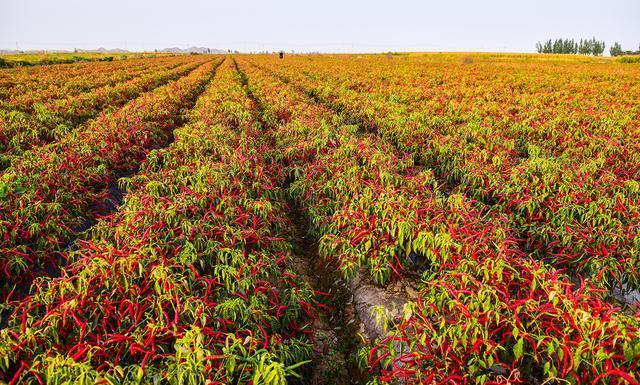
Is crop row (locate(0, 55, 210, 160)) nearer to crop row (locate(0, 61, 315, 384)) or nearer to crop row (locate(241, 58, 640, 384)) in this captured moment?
crop row (locate(0, 61, 315, 384))

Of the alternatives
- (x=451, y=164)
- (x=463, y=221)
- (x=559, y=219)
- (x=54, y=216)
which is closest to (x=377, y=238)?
(x=463, y=221)

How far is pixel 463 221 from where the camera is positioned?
4082 mm

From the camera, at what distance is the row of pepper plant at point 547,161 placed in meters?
4.11

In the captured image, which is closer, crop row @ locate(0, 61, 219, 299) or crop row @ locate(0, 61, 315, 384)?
crop row @ locate(0, 61, 315, 384)

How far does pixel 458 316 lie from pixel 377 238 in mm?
1481

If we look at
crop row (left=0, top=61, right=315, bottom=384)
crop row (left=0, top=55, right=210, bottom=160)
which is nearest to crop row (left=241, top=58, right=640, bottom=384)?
crop row (left=0, top=61, right=315, bottom=384)

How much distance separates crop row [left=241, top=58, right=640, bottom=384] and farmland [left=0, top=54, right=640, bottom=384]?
0.03 metres

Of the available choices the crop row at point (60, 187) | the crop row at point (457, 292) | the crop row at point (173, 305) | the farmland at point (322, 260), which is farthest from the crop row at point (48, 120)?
the crop row at point (457, 292)

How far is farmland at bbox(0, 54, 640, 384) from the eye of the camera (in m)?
2.44

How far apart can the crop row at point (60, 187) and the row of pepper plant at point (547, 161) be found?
19.6 feet

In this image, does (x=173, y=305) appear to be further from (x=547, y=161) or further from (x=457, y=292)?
(x=547, y=161)

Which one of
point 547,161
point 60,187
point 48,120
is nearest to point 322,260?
point 547,161

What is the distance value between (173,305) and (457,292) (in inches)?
90.1

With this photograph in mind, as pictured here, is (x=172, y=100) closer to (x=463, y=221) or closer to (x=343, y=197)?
(x=343, y=197)
